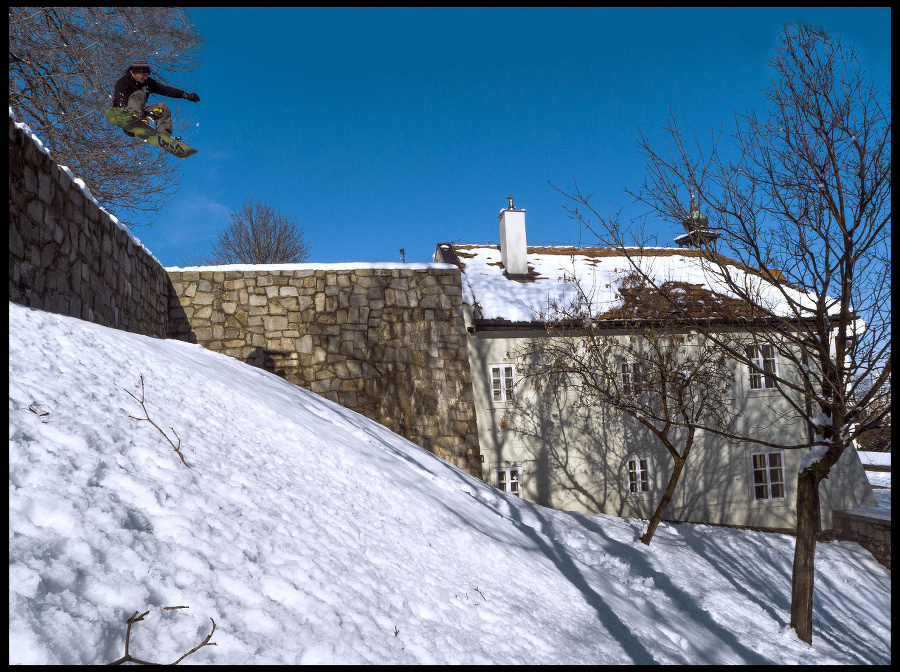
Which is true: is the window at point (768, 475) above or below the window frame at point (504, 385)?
below

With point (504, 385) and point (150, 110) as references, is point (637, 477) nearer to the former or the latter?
point (504, 385)

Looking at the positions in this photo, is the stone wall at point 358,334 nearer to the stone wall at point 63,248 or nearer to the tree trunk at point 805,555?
the stone wall at point 63,248

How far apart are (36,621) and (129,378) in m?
2.43

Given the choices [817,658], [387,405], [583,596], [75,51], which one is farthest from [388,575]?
[75,51]

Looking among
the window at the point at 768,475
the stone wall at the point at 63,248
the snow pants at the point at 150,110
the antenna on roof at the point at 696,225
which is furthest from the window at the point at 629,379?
the stone wall at the point at 63,248

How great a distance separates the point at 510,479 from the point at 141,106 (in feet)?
32.5

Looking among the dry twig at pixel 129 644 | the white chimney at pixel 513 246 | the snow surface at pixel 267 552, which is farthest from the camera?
the white chimney at pixel 513 246

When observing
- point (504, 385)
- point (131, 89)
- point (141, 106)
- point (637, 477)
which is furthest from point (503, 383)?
point (131, 89)

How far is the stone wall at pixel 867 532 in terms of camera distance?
11.4 metres

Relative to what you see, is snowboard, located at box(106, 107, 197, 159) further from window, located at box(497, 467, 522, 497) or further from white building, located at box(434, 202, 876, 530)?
window, located at box(497, 467, 522, 497)

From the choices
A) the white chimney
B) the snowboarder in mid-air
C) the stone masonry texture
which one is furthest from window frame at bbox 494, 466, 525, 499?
the snowboarder in mid-air

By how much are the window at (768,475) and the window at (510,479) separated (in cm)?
571

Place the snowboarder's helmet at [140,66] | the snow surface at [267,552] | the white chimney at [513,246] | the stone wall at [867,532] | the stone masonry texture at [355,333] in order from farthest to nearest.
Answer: the white chimney at [513,246] → the stone wall at [867,532] → the stone masonry texture at [355,333] → the snowboarder's helmet at [140,66] → the snow surface at [267,552]

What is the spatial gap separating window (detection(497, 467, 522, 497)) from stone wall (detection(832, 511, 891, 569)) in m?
7.52
